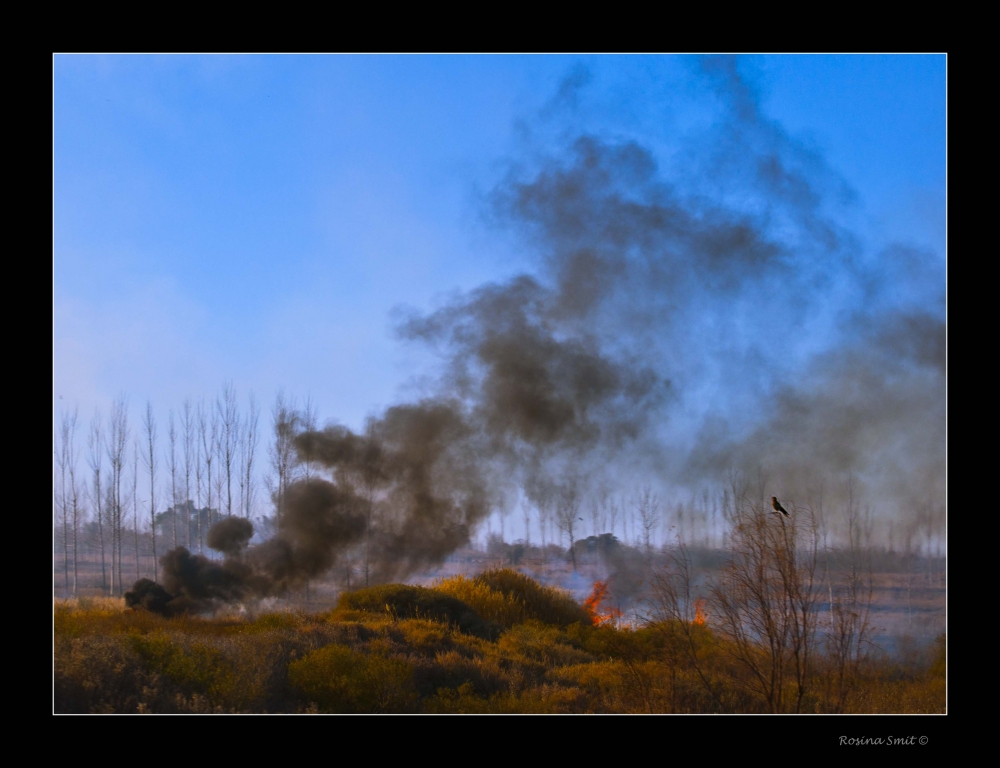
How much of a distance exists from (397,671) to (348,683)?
0.80 m

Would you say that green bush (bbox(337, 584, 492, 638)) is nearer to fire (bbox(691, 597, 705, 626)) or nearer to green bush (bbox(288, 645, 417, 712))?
green bush (bbox(288, 645, 417, 712))

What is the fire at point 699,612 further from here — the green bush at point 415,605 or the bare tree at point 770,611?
the green bush at point 415,605

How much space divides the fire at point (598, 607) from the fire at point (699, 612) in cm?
263

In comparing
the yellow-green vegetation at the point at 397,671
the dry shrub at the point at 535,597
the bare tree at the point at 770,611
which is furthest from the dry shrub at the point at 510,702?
the dry shrub at the point at 535,597

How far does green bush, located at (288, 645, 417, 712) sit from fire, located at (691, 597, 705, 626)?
4.82m

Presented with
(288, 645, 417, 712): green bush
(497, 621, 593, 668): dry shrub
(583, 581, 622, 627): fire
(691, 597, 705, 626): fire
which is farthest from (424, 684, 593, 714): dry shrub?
(583, 581, 622, 627): fire

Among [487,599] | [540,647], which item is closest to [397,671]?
[540,647]

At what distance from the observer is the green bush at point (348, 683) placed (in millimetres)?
8867

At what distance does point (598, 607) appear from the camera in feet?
43.1

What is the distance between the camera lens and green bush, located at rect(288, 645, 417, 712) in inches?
349

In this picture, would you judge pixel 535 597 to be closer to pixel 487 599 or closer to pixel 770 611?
pixel 487 599

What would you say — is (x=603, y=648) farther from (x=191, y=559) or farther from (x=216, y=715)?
(x=191, y=559)
